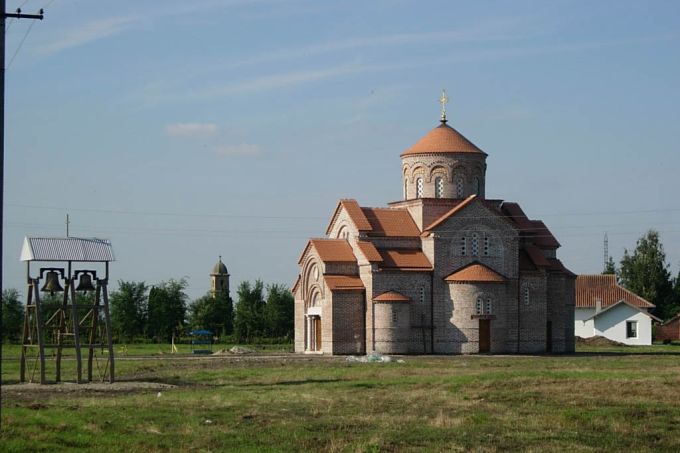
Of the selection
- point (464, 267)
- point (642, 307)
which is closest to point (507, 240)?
point (464, 267)

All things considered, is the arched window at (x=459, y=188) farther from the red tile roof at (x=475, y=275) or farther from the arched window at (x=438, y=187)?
the red tile roof at (x=475, y=275)

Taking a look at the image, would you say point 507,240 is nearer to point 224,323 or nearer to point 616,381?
point 616,381

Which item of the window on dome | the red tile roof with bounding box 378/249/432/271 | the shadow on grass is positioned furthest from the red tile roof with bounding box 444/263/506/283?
the shadow on grass

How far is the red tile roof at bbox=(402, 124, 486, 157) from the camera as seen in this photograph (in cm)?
6359

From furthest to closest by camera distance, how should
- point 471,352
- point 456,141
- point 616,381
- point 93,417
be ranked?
point 456,141, point 471,352, point 616,381, point 93,417

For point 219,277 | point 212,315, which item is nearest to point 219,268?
point 219,277

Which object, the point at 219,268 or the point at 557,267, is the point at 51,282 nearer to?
the point at 557,267

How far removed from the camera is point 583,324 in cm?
8419

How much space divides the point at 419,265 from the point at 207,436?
3879 cm

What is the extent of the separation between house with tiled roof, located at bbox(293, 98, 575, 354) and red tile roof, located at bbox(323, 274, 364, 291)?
62mm

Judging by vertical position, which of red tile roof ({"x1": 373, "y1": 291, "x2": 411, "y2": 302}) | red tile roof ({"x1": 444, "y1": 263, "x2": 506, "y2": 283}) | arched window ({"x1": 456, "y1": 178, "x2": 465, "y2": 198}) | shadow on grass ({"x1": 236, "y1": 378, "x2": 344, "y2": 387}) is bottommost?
shadow on grass ({"x1": 236, "y1": 378, "x2": 344, "y2": 387})

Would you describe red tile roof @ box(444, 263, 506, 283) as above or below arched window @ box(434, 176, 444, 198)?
below

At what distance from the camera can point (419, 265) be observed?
60.9 m

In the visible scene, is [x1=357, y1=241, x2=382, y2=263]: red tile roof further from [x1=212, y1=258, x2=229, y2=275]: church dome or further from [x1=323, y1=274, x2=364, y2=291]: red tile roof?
[x1=212, y1=258, x2=229, y2=275]: church dome
